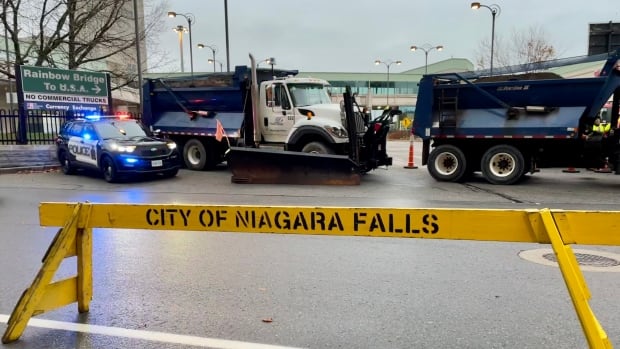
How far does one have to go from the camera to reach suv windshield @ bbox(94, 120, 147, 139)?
42.5 feet

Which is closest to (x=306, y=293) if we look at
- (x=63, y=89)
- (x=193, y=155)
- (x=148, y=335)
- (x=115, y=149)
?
(x=148, y=335)

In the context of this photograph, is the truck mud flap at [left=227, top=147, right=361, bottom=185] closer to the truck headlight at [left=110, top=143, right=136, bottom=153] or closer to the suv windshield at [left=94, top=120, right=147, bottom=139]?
the truck headlight at [left=110, top=143, right=136, bottom=153]

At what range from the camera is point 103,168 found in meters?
12.7

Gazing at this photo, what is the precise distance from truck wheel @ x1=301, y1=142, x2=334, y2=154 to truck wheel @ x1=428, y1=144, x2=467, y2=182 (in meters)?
2.69

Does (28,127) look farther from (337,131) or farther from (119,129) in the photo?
(337,131)

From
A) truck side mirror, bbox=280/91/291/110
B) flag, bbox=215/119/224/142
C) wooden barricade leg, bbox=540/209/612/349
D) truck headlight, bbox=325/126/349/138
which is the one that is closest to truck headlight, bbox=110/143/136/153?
flag, bbox=215/119/224/142

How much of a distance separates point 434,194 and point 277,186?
360cm

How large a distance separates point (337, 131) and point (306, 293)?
7.77 meters

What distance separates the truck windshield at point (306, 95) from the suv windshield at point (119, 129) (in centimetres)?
434

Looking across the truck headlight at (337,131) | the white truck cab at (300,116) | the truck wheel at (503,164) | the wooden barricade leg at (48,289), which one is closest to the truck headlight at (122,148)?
the white truck cab at (300,116)

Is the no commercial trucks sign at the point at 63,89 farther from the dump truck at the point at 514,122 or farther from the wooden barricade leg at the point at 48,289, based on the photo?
the wooden barricade leg at the point at 48,289

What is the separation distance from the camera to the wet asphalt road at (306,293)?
144 inches

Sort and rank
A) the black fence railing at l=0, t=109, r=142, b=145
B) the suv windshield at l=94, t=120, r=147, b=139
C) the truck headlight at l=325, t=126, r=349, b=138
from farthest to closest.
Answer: the black fence railing at l=0, t=109, r=142, b=145 → the suv windshield at l=94, t=120, r=147, b=139 → the truck headlight at l=325, t=126, r=349, b=138

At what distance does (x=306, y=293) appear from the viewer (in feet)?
14.9
